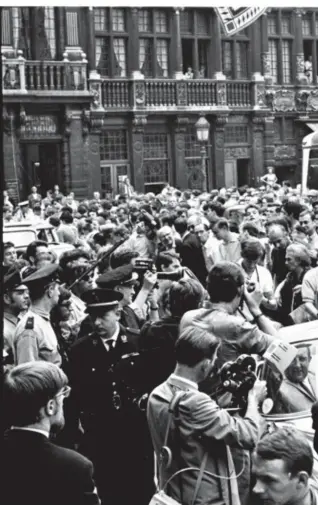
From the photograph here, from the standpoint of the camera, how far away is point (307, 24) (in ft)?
110

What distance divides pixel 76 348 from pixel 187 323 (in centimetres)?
98

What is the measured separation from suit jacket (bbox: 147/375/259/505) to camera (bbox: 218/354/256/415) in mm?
115

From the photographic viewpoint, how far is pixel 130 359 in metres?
5.47

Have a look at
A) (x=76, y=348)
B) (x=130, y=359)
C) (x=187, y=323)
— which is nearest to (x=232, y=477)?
(x=187, y=323)

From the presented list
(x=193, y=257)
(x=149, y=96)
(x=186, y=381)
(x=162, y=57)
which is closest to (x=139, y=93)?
(x=149, y=96)

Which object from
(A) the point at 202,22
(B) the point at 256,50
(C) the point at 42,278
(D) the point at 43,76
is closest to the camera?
(C) the point at 42,278

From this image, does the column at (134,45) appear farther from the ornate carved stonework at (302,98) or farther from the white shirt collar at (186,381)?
the white shirt collar at (186,381)

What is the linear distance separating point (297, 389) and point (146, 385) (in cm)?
95

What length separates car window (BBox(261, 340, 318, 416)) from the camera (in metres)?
5.40

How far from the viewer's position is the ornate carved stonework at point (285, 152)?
33.0 m

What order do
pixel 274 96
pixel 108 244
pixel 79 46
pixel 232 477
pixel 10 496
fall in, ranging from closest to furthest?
pixel 10 496, pixel 232 477, pixel 108 244, pixel 79 46, pixel 274 96

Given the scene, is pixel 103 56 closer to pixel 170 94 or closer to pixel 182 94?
pixel 170 94

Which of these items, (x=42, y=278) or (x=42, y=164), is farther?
(x=42, y=164)

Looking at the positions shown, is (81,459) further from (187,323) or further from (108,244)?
(108,244)
